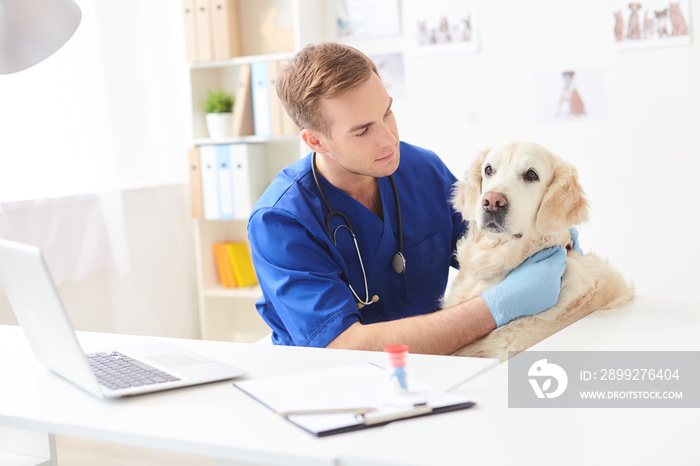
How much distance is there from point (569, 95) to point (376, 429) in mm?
2411

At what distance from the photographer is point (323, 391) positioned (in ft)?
3.59

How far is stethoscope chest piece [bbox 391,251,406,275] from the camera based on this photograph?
1.84m

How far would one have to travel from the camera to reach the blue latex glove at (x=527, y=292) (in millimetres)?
1536

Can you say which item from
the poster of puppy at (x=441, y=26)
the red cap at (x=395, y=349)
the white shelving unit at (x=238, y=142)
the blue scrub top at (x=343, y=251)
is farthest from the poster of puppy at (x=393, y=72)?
the red cap at (x=395, y=349)

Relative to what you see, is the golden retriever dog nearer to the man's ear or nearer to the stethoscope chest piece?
the stethoscope chest piece

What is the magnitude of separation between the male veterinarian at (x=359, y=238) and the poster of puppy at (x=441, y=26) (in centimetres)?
133

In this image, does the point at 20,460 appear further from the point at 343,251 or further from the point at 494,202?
the point at 494,202

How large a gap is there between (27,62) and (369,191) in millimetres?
859

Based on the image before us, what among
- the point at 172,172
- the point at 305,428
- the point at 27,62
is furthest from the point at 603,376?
the point at 172,172

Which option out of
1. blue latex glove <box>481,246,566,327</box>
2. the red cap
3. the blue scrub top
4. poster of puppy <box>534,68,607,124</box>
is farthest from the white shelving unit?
the red cap

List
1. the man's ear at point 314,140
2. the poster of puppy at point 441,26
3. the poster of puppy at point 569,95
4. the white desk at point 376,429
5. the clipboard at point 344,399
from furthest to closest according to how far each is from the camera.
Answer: the poster of puppy at point 441,26
the poster of puppy at point 569,95
the man's ear at point 314,140
the clipboard at point 344,399
the white desk at point 376,429

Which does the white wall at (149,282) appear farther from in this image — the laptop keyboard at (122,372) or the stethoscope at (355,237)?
the laptop keyboard at (122,372)

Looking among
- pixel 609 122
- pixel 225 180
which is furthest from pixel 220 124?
pixel 609 122

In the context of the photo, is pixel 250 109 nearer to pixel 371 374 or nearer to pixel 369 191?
pixel 369 191
